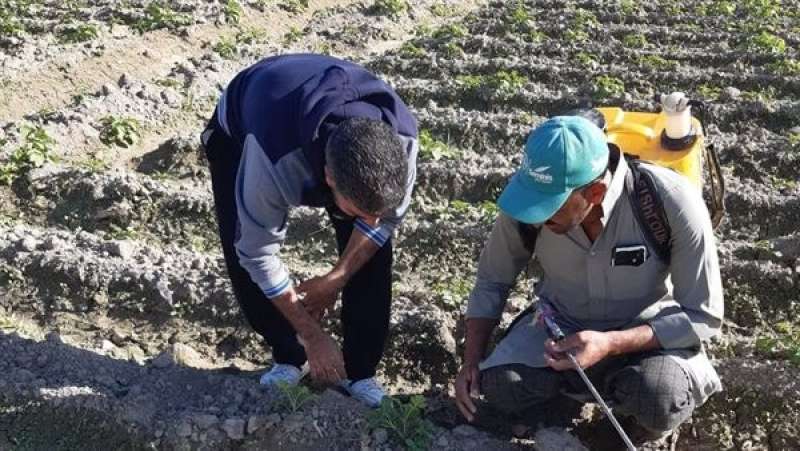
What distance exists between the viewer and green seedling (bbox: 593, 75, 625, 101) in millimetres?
6844

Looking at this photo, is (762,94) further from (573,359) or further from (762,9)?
(573,359)

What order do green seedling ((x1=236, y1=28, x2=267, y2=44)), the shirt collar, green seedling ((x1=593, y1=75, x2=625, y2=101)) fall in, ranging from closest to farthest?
the shirt collar
green seedling ((x1=593, y1=75, x2=625, y2=101))
green seedling ((x1=236, y1=28, x2=267, y2=44))

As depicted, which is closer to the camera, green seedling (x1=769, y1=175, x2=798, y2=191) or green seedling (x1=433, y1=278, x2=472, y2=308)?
green seedling (x1=433, y1=278, x2=472, y2=308)

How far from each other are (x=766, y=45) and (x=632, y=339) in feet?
18.9

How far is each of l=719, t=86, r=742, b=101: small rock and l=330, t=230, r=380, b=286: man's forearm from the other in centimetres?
444

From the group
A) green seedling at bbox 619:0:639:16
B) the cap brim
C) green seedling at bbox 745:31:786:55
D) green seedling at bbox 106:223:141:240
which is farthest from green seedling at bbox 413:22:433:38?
the cap brim

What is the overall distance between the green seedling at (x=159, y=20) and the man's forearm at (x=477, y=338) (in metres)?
6.13

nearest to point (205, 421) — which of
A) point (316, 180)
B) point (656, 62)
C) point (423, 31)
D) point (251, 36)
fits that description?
point (316, 180)

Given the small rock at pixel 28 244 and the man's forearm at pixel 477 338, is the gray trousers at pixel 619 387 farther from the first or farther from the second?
the small rock at pixel 28 244

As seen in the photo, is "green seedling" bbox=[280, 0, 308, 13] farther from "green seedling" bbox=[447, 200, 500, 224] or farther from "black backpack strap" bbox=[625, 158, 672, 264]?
"black backpack strap" bbox=[625, 158, 672, 264]

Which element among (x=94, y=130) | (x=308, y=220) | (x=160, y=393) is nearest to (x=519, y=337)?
(x=160, y=393)

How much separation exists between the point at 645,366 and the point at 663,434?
322mm

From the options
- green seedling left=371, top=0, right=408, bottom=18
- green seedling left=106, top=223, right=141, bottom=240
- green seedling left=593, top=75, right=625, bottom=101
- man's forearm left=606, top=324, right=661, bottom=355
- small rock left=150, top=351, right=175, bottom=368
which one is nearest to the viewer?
man's forearm left=606, top=324, right=661, bottom=355

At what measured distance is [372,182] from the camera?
2.45 m
